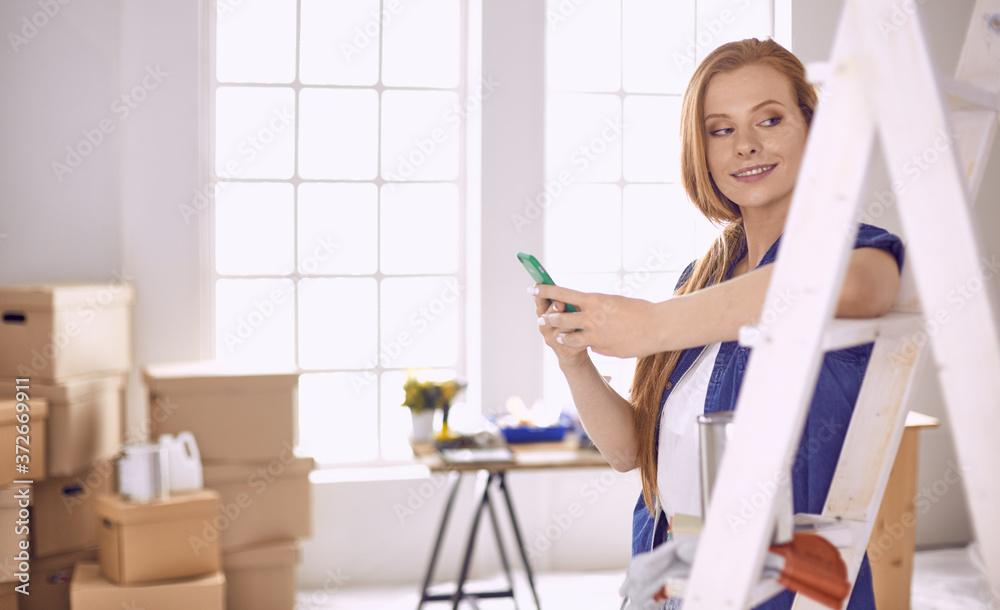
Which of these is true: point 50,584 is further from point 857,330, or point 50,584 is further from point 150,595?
point 857,330

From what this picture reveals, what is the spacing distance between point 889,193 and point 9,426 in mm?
3870

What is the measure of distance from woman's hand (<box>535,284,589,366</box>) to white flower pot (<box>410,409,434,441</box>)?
1908mm

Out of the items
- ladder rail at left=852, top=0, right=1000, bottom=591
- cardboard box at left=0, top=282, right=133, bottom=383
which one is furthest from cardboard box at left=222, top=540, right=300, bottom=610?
ladder rail at left=852, top=0, right=1000, bottom=591

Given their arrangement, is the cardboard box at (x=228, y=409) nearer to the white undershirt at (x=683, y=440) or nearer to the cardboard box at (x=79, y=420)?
the cardboard box at (x=79, y=420)

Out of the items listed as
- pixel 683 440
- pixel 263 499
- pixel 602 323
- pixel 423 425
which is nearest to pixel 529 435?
pixel 423 425

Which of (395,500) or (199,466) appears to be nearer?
(199,466)

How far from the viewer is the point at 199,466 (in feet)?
9.68

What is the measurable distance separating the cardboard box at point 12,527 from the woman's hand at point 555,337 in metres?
2.25

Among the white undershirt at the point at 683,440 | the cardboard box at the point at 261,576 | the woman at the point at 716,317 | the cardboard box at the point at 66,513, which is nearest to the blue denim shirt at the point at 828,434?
the woman at the point at 716,317

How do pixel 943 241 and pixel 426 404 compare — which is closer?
pixel 943 241

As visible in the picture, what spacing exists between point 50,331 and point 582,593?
2.36 meters

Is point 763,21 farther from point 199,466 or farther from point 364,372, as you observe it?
point 199,466

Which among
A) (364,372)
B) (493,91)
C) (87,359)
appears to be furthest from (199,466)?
(493,91)

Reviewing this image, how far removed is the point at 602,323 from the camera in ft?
3.79
